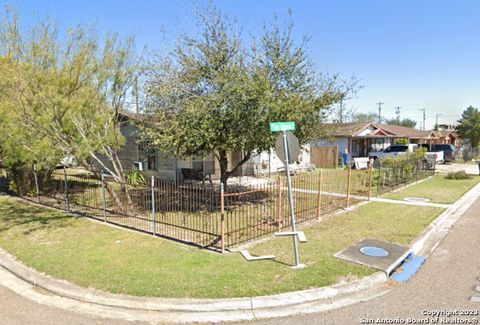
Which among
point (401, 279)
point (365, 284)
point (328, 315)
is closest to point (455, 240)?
point (401, 279)

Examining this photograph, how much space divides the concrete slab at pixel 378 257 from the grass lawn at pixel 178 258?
219mm

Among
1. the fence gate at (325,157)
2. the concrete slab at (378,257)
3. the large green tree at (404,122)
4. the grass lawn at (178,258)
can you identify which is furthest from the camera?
the large green tree at (404,122)

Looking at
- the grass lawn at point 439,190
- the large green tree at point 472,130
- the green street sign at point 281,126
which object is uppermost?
the large green tree at point 472,130

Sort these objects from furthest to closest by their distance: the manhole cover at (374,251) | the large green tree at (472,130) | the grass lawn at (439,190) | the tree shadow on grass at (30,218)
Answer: the large green tree at (472,130) < the grass lawn at (439,190) < the tree shadow on grass at (30,218) < the manhole cover at (374,251)

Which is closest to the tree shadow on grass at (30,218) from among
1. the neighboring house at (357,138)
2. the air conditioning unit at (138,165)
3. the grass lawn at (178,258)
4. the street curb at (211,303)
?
the grass lawn at (178,258)

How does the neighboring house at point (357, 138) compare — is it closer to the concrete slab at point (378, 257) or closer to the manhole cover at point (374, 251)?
the concrete slab at point (378, 257)

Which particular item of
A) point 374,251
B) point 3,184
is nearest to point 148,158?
point 3,184

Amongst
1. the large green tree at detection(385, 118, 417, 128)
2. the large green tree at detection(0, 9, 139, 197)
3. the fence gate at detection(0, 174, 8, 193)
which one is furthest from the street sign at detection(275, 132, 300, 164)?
the large green tree at detection(385, 118, 417, 128)

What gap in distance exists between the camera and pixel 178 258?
19.7 ft

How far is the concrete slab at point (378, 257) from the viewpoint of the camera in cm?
561

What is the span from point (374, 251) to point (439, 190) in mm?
10183

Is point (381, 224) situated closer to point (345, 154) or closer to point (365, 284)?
point (365, 284)

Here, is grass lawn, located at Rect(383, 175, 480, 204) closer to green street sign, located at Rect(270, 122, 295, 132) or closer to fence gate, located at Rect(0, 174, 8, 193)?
green street sign, located at Rect(270, 122, 295, 132)

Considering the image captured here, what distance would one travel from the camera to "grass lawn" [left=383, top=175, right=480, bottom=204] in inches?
490
